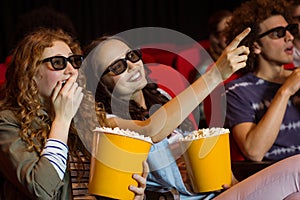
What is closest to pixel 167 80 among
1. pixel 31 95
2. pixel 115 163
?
pixel 31 95

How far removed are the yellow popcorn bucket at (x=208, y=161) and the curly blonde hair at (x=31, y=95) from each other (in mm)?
309

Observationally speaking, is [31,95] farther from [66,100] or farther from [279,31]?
[279,31]

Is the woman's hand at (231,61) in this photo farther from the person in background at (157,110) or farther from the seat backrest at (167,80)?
the seat backrest at (167,80)

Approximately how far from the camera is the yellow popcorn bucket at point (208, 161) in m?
1.95

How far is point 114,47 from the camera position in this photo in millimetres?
2236

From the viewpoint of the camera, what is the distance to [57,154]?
1811 mm

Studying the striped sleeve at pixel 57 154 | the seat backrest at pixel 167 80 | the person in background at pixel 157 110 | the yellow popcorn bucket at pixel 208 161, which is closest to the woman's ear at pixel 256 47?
the seat backrest at pixel 167 80

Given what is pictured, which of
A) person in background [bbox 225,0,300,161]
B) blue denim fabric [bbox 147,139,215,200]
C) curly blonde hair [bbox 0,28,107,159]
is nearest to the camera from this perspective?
curly blonde hair [bbox 0,28,107,159]

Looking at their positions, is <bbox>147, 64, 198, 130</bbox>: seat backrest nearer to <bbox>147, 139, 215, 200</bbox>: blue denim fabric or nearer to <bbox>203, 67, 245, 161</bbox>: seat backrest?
<bbox>203, 67, 245, 161</bbox>: seat backrest

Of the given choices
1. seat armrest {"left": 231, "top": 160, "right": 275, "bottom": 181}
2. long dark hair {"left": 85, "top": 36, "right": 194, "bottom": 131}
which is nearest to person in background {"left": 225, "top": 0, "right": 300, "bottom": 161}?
seat armrest {"left": 231, "top": 160, "right": 275, "bottom": 181}

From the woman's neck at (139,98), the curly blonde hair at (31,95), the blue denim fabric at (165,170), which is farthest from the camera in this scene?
the woman's neck at (139,98)

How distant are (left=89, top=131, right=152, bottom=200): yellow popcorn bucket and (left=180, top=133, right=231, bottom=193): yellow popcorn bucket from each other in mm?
182

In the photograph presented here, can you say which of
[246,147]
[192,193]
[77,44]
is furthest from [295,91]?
[77,44]

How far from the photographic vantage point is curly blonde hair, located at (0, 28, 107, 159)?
190cm
